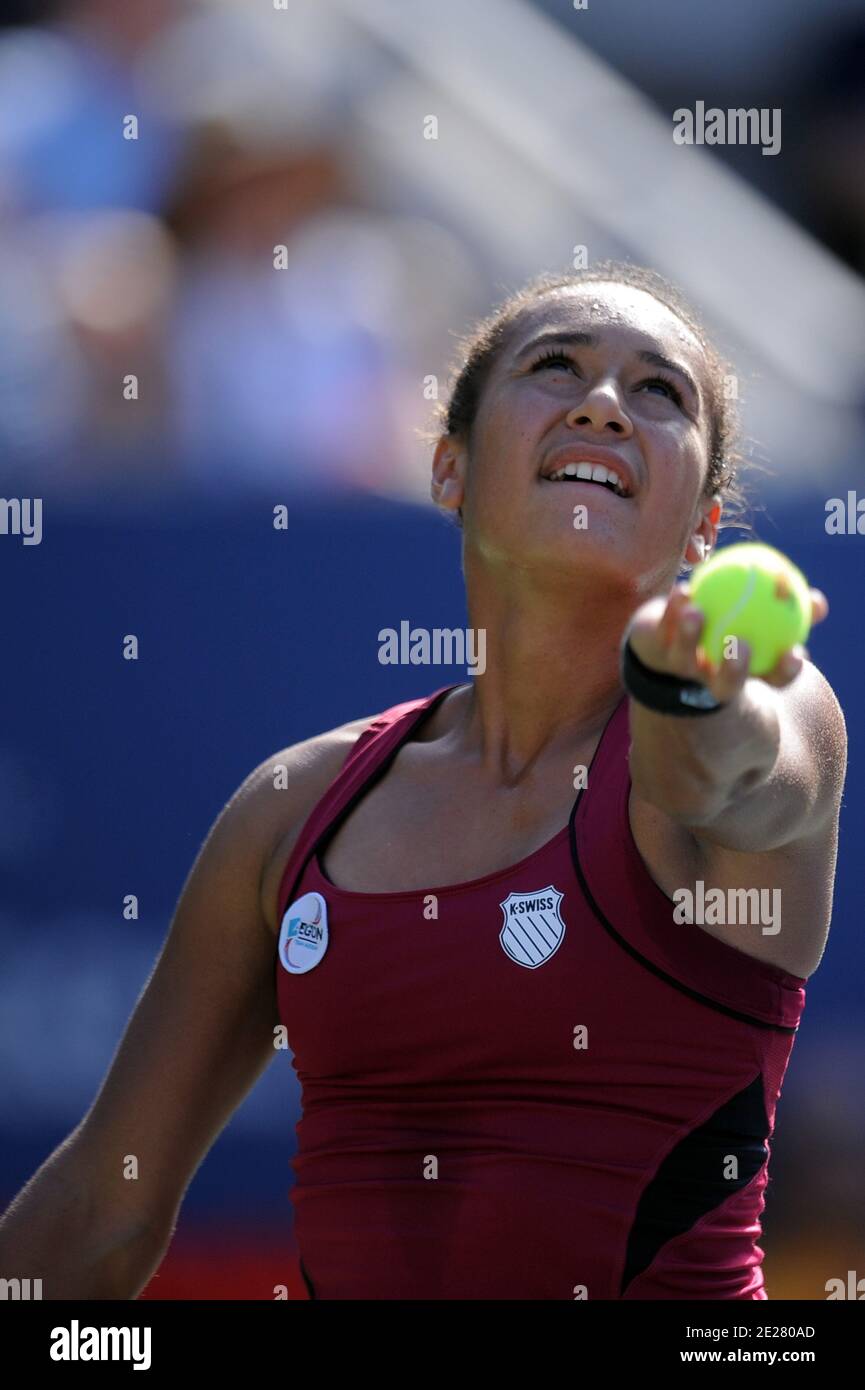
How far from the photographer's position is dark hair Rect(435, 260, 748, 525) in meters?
2.10

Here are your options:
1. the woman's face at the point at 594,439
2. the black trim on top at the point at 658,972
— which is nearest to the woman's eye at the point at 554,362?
the woman's face at the point at 594,439

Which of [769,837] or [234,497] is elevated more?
[234,497]

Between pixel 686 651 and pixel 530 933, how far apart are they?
0.55 meters

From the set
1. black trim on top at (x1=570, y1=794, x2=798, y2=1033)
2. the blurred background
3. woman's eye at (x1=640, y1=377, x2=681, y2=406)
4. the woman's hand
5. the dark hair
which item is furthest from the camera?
the blurred background

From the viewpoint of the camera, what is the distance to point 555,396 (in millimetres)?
1946

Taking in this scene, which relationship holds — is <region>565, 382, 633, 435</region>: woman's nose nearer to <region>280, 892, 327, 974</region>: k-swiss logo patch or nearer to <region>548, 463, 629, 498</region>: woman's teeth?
<region>548, 463, 629, 498</region>: woman's teeth

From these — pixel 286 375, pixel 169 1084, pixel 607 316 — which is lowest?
pixel 169 1084

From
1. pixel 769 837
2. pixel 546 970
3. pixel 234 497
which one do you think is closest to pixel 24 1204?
pixel 546 970

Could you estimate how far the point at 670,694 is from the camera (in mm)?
1182

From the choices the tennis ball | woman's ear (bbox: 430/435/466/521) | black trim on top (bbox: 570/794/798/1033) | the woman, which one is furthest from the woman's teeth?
the tennis ball

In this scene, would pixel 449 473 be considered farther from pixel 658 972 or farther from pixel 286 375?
pixel 286 375

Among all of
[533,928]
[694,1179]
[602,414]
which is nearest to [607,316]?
[602,414]

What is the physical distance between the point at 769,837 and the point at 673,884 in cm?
16
